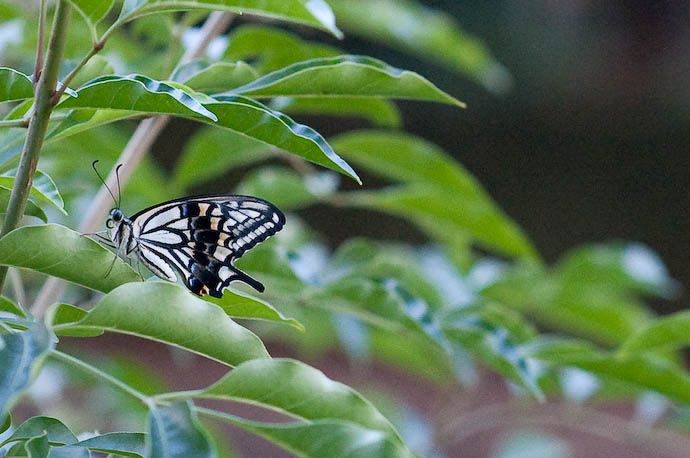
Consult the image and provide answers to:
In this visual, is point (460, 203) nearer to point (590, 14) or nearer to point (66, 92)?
point (66, 92)

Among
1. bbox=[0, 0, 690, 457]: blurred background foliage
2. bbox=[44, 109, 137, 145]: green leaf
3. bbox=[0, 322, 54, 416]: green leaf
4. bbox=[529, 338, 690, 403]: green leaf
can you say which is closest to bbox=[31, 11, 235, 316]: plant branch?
bbox=[0, 0, 690, 457]: blurred background foliage

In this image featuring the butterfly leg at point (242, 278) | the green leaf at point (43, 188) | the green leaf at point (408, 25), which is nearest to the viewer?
the green leaf at point (43, 188)

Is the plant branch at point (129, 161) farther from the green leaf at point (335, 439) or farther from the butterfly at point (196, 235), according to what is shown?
the green leaf at point (335, 439)

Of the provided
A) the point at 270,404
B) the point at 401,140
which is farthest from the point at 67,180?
the point at 270,404

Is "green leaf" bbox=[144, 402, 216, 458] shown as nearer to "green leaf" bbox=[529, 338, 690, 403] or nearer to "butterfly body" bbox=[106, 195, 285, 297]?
"butterfly body" bbox=[106, 195, 285, 297]

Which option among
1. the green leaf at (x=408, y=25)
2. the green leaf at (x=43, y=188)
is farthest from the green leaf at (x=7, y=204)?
the green leaf at (x=408, y=25)

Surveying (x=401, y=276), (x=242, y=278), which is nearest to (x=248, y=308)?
(x=242, y=278)
